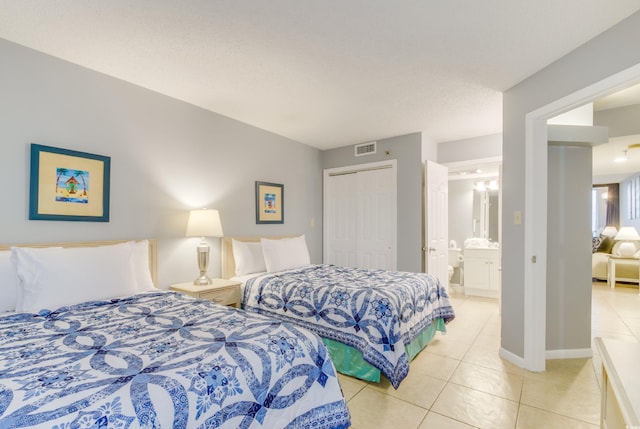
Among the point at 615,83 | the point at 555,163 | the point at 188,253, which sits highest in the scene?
the point at 615,83

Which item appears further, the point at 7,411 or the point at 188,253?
the point at 188,253

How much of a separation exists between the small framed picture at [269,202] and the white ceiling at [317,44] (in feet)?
3.82

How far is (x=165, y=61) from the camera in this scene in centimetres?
246

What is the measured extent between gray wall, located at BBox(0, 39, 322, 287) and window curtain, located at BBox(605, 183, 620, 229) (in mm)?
7450

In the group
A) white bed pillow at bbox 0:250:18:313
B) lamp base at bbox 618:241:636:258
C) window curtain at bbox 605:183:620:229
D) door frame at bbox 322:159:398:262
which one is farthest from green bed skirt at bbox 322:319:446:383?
window curtain at bbox 605:183:620:229

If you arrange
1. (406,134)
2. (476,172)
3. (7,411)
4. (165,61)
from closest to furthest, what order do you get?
(7,411) < (165,61) < (406,134) < (476,172)

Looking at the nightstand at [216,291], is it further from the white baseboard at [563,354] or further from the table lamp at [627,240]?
the table lamp at [627,240]

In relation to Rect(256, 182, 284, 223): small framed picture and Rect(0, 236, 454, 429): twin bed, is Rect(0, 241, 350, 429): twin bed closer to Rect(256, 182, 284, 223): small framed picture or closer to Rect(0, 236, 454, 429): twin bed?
Rect(0, 236, 454, 429): twin bed

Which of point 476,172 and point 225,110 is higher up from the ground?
point 225,110

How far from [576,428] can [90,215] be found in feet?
12.3

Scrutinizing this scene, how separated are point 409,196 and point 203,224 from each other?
2768 mm

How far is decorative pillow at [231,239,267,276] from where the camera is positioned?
3.56m

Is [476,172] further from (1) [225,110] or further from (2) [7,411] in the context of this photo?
(2) [7,411]

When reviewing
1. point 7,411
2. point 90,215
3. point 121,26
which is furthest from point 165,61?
point 7,411
